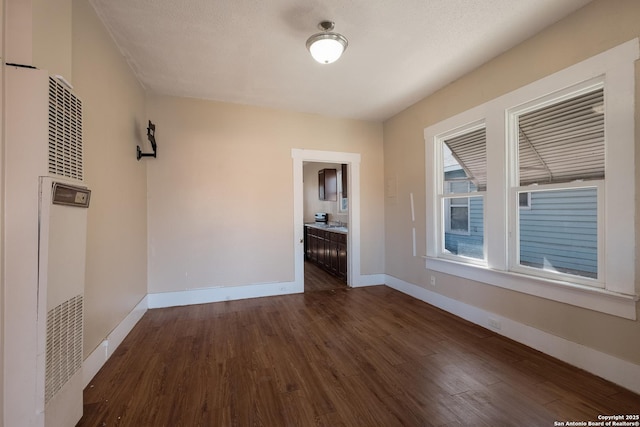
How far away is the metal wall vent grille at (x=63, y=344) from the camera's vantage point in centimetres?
130

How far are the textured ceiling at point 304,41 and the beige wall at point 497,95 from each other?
125 mm

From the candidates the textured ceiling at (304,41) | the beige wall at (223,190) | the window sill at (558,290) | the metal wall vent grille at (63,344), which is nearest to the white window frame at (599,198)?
the window sill at (558,290)

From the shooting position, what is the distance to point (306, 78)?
3.06 meters

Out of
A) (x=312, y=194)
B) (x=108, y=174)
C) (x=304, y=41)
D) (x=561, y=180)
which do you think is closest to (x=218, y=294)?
(x=108, y=174)

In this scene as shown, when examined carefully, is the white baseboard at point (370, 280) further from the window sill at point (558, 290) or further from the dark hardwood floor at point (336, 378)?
the window sill at point (558, 290)

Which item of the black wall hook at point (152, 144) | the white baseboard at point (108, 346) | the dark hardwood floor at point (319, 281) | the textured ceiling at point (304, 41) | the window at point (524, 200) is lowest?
the dark hardwood floor at point (319, 281)

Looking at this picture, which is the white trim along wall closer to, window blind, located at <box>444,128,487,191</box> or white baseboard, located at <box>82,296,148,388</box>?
white baseboard, located at <box>82,296,148,388</box>

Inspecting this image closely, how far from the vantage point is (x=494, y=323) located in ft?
8.84

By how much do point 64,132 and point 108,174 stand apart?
1.01 m

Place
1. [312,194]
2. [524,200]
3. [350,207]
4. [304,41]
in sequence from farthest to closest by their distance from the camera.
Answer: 1. [312,194]
2. [350,207]
3. [524,200]
4. [304,41]

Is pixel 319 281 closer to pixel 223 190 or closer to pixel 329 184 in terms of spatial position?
pixel 223 190

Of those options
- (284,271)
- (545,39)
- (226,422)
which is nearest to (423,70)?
(545,39)

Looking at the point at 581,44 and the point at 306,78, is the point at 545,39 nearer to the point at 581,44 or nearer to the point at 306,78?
the point at 581,44

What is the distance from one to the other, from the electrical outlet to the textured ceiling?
2.67 metres
